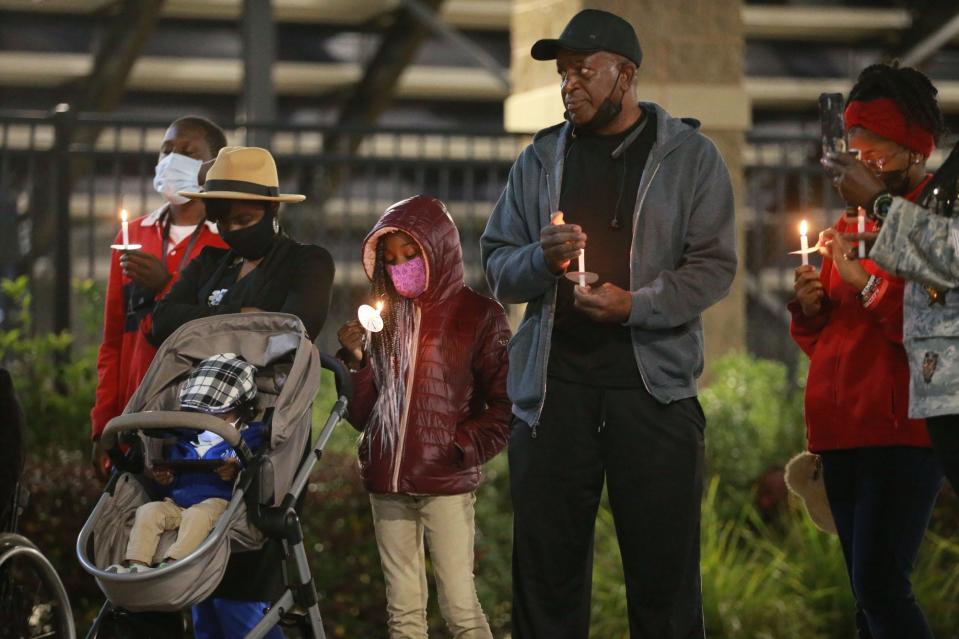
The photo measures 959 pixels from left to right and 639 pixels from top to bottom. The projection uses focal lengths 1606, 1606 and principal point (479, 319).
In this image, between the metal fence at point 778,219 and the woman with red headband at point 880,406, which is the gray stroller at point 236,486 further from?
the metal fence at point 778,219

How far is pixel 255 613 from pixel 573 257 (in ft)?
5.64

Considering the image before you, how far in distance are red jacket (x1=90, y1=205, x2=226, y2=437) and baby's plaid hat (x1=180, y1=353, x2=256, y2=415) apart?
0.78 m

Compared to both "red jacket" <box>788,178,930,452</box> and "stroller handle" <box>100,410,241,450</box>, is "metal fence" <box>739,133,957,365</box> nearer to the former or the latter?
"red jacket" <box>788,178,930,452</box>

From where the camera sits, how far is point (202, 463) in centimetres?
527

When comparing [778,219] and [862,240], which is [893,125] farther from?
[778,219]

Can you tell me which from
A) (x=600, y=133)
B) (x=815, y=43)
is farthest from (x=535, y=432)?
(x=815, y=43)

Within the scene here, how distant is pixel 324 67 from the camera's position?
14672 mm

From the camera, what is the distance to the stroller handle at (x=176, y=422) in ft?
16.4

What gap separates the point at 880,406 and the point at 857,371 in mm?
164

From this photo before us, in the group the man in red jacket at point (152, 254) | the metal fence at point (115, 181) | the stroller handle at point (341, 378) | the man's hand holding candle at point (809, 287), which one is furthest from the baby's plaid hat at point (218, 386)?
the metal fence at point (115, 181)

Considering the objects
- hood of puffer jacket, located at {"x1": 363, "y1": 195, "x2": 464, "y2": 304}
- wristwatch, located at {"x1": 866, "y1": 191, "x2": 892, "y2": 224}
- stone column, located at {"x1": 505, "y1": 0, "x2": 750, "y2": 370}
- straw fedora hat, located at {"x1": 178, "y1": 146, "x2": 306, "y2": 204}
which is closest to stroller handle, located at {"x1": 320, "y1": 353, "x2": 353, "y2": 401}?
hood of puffer jacket, located at {"x1": 363, "y1": 195, "x2": 464, "y2": 304}

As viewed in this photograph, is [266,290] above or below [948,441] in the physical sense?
above

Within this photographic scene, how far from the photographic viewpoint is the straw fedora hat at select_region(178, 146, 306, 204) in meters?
5.65

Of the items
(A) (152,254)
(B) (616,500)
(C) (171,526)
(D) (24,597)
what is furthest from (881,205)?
(D) (24,597)
